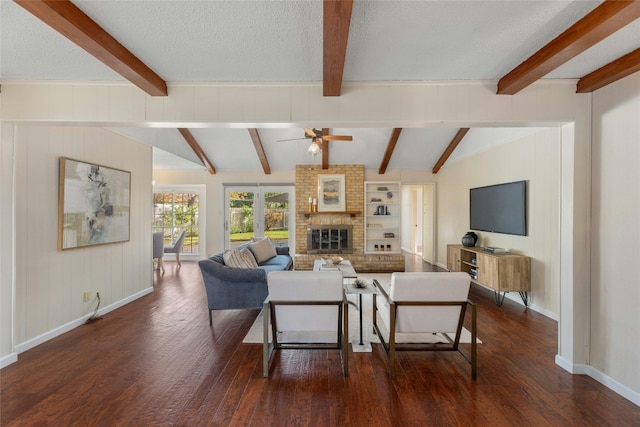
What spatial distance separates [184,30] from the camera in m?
1.93

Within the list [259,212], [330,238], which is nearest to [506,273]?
[330,238]

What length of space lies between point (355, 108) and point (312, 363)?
2.35 m

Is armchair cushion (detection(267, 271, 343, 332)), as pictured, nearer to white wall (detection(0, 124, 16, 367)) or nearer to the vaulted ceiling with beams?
the vaulted ceiling with beams

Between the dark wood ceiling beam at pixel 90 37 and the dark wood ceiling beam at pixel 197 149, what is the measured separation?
12.5 ft

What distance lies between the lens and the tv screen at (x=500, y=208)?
439 cm

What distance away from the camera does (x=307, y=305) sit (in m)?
2.56

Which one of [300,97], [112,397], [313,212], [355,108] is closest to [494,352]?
[355,108]

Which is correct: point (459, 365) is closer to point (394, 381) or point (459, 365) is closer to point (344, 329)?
point (394, 381)

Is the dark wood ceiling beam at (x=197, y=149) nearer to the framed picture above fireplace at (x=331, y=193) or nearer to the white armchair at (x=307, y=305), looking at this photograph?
the framed picture above fireplace at (x=331, y=193)

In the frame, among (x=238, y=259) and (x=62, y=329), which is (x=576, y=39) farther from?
(x=62, y=329)

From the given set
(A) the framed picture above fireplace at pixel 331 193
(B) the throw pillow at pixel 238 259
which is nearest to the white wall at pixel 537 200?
(A) the framed picture above fireplace at pixel 331 193

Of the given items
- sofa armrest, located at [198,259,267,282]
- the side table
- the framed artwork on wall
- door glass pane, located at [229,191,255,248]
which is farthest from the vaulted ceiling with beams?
door glass pane, located at [229,191,255,248]

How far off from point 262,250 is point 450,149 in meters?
4.65

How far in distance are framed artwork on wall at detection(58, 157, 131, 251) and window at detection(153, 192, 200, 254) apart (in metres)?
3.87
